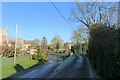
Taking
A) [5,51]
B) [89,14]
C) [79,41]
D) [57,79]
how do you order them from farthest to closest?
[79,41], [89,14], [5,51], [57,79]

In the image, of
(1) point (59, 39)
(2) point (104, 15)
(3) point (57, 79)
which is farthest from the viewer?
(1) point (59, 39)

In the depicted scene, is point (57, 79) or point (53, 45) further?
point (53, 45)

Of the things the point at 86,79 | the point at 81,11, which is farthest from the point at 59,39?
the point at 86,79

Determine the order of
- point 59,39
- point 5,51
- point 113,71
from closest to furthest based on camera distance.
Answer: point 113,71, point 5,51, point 59,39

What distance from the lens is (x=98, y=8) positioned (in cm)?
4603

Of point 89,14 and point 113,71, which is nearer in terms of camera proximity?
point 113,71

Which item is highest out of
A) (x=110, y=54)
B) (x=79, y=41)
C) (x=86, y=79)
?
(x=79, y=41)

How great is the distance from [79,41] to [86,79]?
65.3m

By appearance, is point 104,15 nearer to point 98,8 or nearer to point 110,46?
point 98,8

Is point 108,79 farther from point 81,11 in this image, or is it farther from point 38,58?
point 81,11

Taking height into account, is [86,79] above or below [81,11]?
below

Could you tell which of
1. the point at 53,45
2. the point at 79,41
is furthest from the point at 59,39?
the point at 79,41

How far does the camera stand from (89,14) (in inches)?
1922

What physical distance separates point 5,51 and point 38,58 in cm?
621
